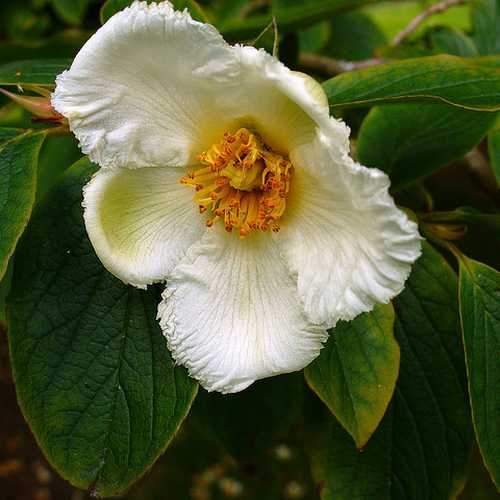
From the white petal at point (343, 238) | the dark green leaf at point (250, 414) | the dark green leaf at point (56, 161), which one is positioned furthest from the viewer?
the dark green leaf at point (56, 161)

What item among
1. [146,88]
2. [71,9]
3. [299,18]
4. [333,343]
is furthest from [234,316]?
[71,9]

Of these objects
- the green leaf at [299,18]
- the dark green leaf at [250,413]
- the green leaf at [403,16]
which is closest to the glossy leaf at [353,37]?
the green leaf at [403,16]

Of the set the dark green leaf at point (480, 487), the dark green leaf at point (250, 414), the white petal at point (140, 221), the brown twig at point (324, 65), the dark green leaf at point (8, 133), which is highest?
the dark green leaf at point (8, 133)

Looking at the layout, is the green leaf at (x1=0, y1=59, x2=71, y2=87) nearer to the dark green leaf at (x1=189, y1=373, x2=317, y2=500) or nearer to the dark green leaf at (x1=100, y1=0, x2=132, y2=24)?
the dark green leaf at (x1=100, y1=0, x2=132, y2=24)

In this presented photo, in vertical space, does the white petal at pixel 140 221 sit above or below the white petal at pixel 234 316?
above

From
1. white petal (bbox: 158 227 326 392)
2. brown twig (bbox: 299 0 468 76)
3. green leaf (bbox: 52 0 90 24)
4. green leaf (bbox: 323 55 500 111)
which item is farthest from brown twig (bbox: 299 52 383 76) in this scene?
green leaf (bbox: 52 0 90 24)

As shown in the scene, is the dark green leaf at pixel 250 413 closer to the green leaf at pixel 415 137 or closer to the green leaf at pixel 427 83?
the green leaf at pixel 415 137

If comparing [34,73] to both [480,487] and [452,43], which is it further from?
[480,487]

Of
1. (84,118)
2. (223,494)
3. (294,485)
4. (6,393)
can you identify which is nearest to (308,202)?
(84,118)
